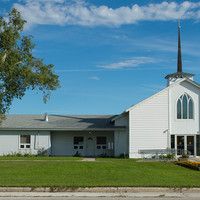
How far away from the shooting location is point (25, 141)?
43562 mm

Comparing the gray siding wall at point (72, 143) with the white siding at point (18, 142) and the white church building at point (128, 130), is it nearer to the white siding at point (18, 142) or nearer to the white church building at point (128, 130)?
the white church building at point (128, 130)

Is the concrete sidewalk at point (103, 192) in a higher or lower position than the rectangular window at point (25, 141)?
lower

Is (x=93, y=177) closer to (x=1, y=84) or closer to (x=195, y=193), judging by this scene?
(x=195, y=193)

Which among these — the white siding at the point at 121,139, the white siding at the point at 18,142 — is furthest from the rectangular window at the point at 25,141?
the white siding at the point at 121,139

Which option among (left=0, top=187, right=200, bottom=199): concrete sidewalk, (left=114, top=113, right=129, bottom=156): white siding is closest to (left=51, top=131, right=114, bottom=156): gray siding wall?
(left=114, top=113, right=129, bottom=156): white siding

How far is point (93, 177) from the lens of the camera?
2017cm

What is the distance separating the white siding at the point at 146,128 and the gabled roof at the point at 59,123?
7.86 feet

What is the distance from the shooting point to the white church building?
130 ft

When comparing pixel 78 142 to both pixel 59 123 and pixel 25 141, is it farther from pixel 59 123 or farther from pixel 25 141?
pixel 25 141

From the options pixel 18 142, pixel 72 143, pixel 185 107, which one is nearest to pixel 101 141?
pixel 72 143

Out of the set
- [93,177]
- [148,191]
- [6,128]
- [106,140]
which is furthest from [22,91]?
[148,191]

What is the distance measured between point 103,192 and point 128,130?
24668 mm

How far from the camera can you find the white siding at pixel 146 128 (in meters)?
39.7

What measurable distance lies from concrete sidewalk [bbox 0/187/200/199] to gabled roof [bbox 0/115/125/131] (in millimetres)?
25321
